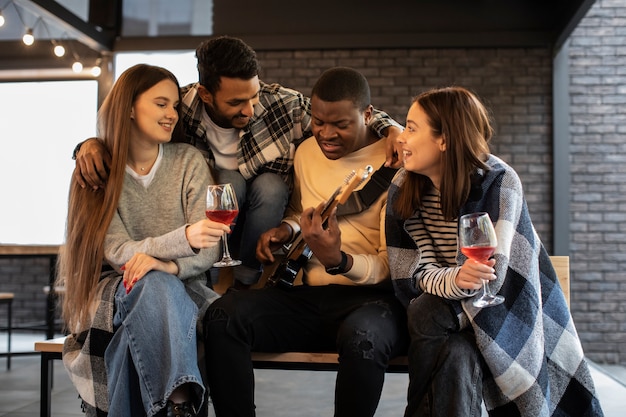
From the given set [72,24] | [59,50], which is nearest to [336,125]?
[72,24]

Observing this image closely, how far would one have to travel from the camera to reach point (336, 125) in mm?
2500

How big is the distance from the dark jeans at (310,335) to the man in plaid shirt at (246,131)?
330mm

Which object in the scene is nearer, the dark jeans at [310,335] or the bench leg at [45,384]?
the dark jeans at [310,335]

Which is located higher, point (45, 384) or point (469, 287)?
point (469, 287)

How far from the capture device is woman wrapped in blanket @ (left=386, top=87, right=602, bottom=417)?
1.89m

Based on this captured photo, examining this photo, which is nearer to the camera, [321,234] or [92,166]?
[321,234]

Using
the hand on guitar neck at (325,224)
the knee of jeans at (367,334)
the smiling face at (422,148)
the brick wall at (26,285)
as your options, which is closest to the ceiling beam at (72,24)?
the brick wall at (26,285)

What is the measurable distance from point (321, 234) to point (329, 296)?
0.87ft

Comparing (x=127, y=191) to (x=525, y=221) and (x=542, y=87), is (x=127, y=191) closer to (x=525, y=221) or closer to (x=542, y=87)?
(x=525, y=221)

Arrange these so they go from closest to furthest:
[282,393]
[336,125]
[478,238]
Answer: [478,238] < [336,125] < [282,393]

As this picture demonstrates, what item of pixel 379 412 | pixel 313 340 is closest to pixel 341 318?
pixel 313 340

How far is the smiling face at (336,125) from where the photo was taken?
8.16 feet

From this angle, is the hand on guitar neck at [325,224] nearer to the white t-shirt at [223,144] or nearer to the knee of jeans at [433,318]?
the knee of jeans at [433,318]

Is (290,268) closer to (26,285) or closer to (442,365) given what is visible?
(442,365)
